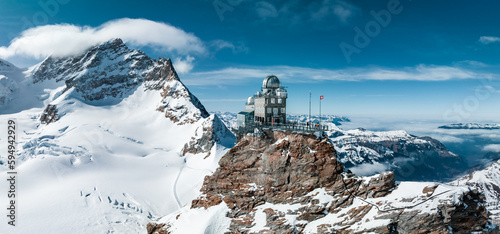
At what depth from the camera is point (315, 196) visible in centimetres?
4569

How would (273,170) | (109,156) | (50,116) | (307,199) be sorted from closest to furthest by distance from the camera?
(307,199), (273,170), (109,156), (50,116)

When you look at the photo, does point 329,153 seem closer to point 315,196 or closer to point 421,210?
point 315,196

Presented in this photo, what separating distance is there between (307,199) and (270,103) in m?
24.0

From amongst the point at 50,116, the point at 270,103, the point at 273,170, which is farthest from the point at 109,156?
the point at 273,170

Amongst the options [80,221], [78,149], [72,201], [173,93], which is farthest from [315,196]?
[173,93]

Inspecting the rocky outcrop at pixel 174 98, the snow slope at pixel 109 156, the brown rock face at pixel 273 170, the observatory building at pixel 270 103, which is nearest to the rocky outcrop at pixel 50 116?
the snow slope at pixel 109 156

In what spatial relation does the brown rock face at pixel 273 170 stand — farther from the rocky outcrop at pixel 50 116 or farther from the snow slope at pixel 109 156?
the rocky outcrop at pixel 50 116

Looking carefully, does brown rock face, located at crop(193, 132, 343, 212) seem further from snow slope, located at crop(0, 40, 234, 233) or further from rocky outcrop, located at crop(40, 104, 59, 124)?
rocky outcrop, located at crop(40, 104, 59, 124)

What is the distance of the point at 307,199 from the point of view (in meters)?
46.0

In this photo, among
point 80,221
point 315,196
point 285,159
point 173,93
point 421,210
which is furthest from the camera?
point 173,93

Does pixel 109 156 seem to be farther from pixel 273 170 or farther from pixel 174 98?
pixel 273 170

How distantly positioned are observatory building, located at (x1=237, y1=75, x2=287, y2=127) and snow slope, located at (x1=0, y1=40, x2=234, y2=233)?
50.5m

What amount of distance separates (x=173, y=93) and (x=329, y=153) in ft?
448

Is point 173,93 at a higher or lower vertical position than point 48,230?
higher
